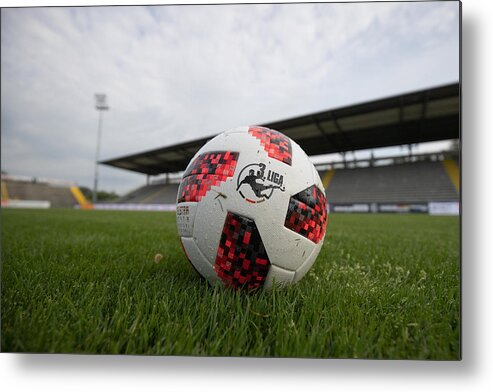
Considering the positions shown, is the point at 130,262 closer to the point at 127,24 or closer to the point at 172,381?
the point at 172,381

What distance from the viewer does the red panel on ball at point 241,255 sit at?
1330 millimetres

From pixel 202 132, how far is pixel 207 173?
7.28 feet

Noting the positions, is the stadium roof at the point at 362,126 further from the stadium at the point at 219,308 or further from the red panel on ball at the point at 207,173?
the red panel on ball at the point at 207,173

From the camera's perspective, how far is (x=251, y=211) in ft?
4.31

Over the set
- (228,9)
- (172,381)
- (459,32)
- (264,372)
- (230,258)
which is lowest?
(172,381)

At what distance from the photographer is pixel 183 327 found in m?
1.15

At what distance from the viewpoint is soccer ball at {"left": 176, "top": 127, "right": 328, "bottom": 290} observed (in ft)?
4.36

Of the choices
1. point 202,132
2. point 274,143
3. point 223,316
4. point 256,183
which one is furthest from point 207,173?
point 202,132

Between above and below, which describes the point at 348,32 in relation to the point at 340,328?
above

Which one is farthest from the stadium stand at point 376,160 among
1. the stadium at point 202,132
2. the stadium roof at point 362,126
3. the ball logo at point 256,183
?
the ball logo at point 256,183

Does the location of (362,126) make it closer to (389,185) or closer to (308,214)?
(389,185)

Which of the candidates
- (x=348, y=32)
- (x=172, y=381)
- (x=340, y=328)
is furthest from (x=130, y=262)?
(x=348, y=32)

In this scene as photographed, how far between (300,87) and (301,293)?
217 cm

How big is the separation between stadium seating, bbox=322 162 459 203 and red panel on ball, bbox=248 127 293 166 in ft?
53.0
